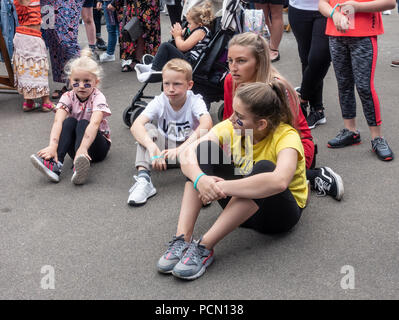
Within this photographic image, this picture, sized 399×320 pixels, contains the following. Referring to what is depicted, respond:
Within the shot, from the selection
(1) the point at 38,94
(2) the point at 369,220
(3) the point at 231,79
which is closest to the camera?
(2) the point at 369,220

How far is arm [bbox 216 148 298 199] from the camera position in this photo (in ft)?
7.59

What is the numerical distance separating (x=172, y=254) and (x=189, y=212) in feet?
0.76

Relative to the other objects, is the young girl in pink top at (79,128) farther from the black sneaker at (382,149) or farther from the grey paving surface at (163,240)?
the black sneaker at (382,149)

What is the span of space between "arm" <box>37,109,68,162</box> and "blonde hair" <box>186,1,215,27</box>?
1.34 metres

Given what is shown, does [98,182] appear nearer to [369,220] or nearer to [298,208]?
[298,208]

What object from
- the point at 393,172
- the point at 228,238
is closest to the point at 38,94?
the point at 228,238

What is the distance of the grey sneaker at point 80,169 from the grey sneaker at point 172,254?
1.11 metres

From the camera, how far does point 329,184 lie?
3131mm

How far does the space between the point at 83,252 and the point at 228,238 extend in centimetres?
78

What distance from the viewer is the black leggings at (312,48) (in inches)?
156

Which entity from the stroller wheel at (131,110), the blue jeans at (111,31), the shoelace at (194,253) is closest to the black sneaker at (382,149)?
the shoelace at (194,253)

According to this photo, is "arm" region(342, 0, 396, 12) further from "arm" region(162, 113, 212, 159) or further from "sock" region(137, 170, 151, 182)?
"sock" region(137, 170, 151, 182)

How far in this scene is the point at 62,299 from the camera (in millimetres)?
2299

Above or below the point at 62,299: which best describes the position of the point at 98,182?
below
